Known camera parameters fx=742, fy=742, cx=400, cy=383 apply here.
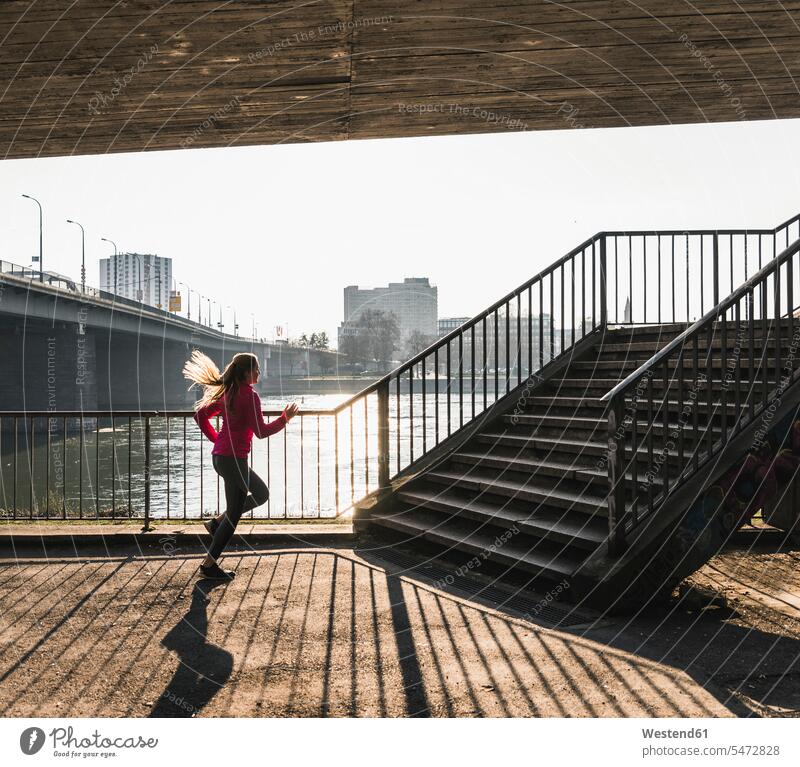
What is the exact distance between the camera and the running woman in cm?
617

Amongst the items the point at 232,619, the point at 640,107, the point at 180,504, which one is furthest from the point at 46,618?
the point at 180,504

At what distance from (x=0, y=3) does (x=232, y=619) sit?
14.5 ft

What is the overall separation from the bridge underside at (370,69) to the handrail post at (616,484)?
2.79 metres

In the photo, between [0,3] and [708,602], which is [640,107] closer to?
[708,602]

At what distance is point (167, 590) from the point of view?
234 inches

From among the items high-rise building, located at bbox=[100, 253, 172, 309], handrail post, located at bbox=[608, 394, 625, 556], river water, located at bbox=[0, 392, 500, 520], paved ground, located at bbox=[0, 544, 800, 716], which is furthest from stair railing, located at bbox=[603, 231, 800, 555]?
high-rise building, located at bbox=[100, 253, 172, 309]

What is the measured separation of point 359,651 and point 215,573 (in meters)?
2.12

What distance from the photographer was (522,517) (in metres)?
6.68

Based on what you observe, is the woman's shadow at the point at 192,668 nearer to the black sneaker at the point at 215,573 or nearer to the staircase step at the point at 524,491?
the black sneaker at the point at 215,573

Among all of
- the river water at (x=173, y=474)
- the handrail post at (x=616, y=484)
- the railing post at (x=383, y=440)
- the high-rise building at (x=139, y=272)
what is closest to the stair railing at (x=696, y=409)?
the handrail post at (x=616, y=484)

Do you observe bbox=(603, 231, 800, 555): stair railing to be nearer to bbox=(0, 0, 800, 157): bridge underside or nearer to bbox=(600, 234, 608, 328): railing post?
bbox=(0, 0, 800, 157): bridge underside

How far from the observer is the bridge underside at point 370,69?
5172 millimetres

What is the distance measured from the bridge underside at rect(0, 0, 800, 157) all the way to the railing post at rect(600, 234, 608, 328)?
2.80 metres

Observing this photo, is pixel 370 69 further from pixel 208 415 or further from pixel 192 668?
pixel 192 668
